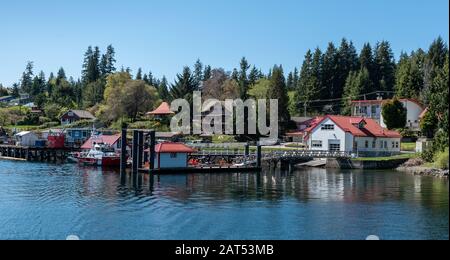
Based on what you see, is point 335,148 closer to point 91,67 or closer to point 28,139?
point 28,139

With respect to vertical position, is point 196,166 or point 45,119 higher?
point 45,119

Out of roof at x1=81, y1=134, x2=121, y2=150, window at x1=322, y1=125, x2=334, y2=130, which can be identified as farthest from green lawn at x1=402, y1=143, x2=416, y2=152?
roof at x1=81, y1=134, x2=121, y2=150

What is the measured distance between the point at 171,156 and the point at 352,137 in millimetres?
27918

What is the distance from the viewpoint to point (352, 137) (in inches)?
2857

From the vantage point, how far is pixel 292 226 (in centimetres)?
2556

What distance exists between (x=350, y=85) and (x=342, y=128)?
40.6m

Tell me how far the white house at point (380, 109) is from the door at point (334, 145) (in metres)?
18.3

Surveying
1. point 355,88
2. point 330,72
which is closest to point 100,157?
point 355,88

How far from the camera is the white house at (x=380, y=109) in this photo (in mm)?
87812

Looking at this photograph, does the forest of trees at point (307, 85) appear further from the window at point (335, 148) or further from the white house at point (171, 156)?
the white house at point (171, 156)

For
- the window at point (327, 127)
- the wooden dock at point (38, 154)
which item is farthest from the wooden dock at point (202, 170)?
the wooden dock at point (38, 154)
